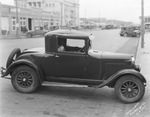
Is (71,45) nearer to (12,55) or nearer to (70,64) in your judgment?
(70,64)

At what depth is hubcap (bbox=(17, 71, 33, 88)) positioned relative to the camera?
21.9ft

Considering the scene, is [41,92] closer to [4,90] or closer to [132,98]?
[4,90]

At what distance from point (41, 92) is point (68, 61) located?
115 cm

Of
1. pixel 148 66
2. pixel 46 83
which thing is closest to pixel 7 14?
pixel 148 66

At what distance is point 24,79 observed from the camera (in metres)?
6.69

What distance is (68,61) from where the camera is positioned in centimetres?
646

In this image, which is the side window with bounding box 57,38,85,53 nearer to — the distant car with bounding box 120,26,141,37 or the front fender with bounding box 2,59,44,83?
the front fender with bounding box 2,59,44,83

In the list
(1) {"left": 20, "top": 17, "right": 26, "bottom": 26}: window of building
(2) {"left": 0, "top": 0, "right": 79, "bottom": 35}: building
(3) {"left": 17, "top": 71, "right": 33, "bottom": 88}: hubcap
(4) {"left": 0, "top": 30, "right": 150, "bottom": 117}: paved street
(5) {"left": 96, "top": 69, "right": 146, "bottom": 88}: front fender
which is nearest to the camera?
(4) {"left": 0, "top": 30, "right": 150, "bottom": 117}: paved street

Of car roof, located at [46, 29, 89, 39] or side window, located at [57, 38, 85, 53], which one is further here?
side window, located at [57, 38, 85, 53]

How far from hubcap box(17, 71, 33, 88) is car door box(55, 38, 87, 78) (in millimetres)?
716

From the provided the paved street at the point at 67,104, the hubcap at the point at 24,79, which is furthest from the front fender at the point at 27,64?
the paved street at the point at 67,104

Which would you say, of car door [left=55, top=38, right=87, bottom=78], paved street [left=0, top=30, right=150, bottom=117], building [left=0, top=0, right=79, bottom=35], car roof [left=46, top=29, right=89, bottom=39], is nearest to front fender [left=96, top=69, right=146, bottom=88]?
paved street [left=0, top=30, right=150, bottom=117]

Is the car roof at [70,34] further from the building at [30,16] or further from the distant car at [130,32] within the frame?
the distant car at [130,32]

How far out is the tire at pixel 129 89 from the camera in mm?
6070
